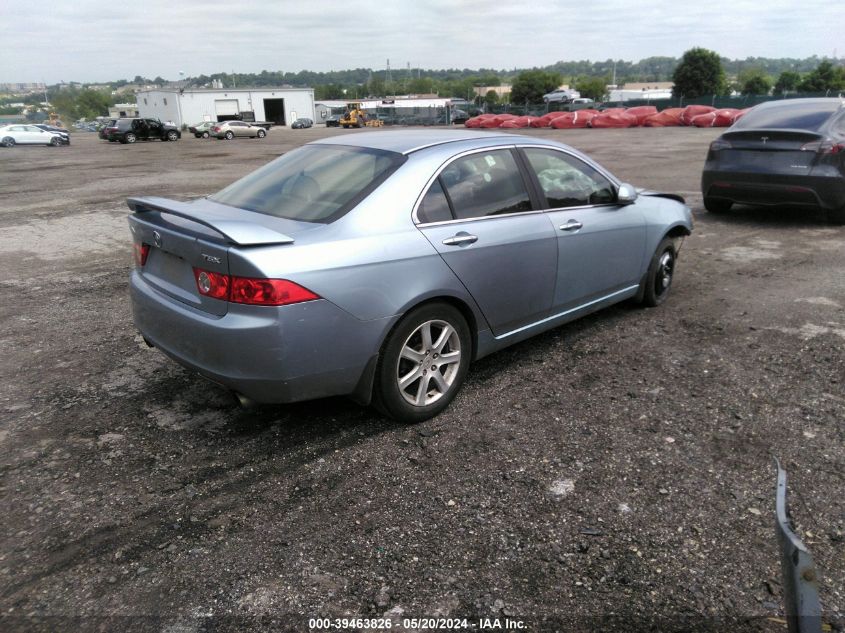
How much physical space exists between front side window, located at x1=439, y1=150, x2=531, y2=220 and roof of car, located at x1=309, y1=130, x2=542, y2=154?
7.6 inches

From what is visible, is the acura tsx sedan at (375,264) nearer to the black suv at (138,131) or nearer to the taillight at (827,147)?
the taillight at (827,147)

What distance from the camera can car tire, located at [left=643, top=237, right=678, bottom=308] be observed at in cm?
569

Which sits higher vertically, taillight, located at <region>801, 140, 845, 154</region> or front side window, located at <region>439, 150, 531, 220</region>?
front side window, located at <region>439, 150, 531, 220</region>

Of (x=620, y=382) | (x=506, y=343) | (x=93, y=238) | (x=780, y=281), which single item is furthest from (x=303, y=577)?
(x=93, y=238)

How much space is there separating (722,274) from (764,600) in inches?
203

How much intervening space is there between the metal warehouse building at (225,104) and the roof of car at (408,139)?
7375 cm

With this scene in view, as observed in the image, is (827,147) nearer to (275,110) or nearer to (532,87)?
(275,110)

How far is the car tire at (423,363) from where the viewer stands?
360 cm

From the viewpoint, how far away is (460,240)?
3.83 m

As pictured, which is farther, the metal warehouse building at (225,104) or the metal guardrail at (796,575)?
the metal warehouse building at (225,104)

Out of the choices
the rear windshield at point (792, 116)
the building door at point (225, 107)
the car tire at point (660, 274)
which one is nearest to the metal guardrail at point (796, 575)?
the car tire at point (660, 274)

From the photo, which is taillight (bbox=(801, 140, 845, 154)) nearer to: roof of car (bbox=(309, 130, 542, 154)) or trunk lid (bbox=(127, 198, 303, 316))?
roof of car (bbox=(309, 130, 542, 154))

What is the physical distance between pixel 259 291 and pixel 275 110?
88.6 meters

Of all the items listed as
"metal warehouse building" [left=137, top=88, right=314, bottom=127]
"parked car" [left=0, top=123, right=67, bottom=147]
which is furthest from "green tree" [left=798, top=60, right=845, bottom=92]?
"parked car" [left=0, top=123, right=67, bottom=147]
